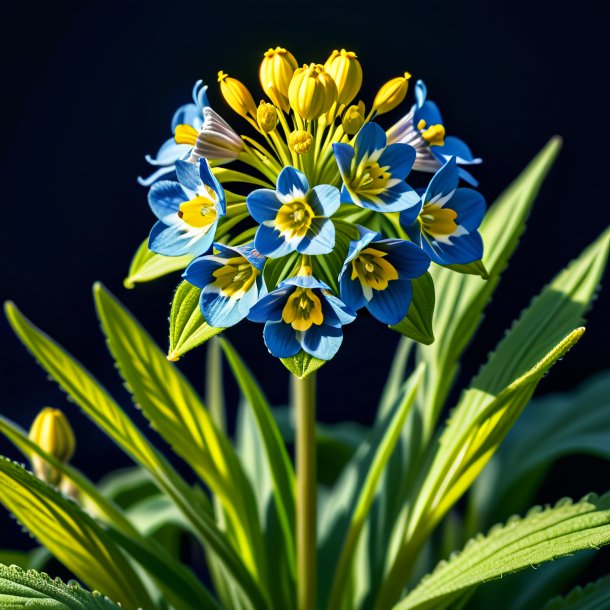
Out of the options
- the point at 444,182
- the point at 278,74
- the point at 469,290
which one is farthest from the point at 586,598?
the point at 278,74

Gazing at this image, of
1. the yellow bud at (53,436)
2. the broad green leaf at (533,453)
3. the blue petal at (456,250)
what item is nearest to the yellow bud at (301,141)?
the blue petal at (456,250)

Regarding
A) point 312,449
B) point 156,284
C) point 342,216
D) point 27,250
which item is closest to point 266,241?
point 342,216

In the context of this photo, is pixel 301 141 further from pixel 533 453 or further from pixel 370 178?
pixel 533 453

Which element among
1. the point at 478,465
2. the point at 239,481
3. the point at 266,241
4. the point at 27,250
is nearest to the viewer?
the point at 266,241

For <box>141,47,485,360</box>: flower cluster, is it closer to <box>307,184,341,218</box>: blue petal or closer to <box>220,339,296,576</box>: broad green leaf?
<box>307,184,341,218</box>: blue petal

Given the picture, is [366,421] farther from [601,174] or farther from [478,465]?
[478,465]

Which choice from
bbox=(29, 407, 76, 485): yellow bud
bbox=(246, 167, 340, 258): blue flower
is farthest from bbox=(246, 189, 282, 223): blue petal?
bbox=(29, 407, 76, 485): yellow bud

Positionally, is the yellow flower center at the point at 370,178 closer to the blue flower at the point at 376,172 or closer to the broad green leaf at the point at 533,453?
the blue flower at the point at 376,172
